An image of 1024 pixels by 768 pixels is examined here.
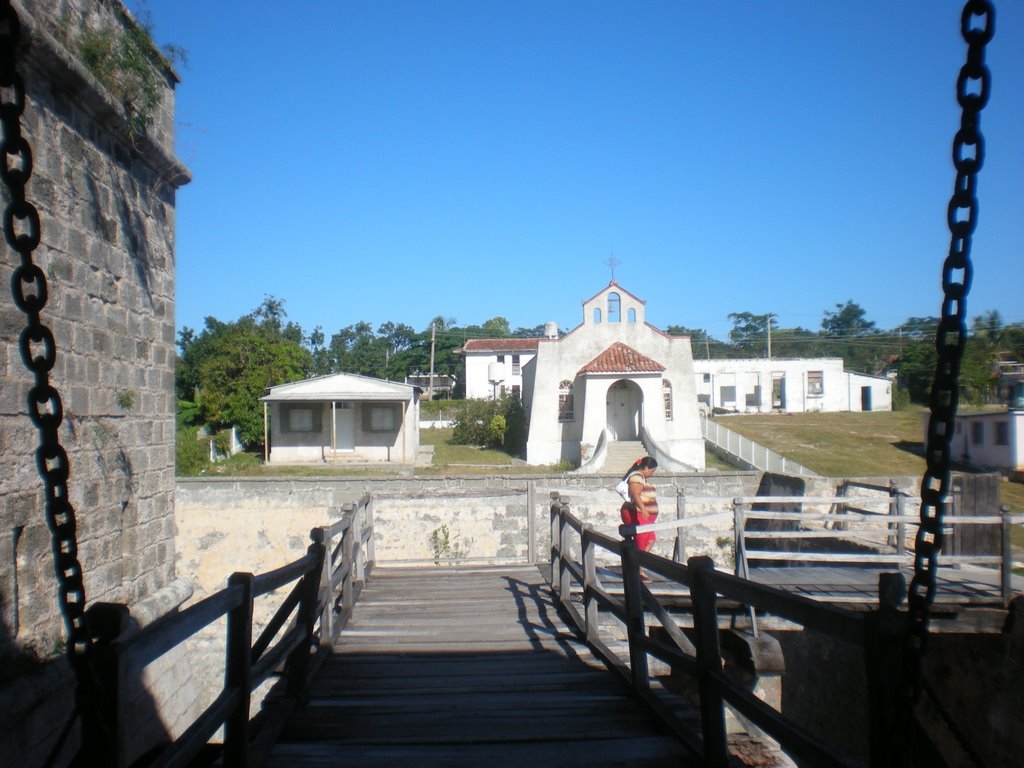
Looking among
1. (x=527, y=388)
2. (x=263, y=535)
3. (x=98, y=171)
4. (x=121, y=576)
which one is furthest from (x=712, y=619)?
(x=527, y=388)

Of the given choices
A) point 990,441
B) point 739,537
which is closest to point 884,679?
point 739,537

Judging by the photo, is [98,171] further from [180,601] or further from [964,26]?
[964,26]

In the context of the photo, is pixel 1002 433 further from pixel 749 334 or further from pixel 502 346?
pixel 749 334

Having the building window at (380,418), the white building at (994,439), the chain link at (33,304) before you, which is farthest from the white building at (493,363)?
the chain link at (33,304)

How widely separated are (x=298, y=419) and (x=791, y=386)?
31.8 m

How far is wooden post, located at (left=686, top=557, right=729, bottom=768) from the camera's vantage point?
3512mm

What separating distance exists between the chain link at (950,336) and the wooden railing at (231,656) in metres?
2.27

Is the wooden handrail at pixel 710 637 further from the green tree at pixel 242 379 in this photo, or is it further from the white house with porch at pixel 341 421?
the green tree at pixel 242 379

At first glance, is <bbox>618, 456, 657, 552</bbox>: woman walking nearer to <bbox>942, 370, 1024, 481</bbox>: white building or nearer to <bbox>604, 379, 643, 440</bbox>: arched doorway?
<bbox>942, 370, 1024, 481</bbox>: white building

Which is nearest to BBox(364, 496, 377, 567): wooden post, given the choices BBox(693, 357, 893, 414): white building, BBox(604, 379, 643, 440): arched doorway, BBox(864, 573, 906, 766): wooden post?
BBox(864, 573, 906, 766): wooden post

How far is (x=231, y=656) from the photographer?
3535mm

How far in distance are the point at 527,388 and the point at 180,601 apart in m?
29.1

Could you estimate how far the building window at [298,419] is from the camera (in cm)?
3058

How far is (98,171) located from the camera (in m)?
5.50
